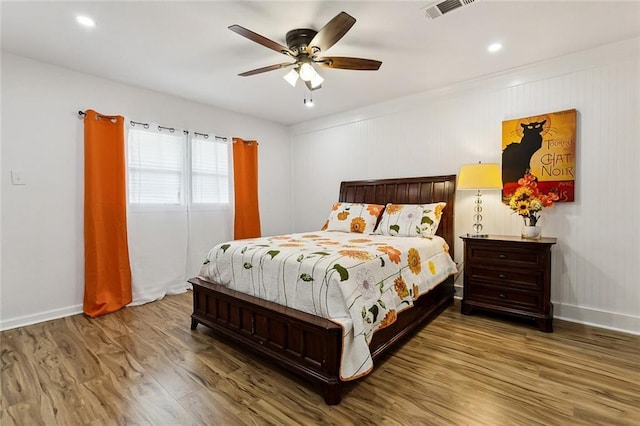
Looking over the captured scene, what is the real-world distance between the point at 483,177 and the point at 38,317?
4.56m

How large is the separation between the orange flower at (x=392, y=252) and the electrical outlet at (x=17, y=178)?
335 centimetres

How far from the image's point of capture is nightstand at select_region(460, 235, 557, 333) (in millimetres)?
2652

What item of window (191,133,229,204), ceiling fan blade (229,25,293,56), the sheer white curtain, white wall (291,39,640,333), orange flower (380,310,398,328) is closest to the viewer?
ceiling fan blade (229,25,293,56)

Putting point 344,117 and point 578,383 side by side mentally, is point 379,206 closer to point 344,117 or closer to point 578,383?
point 344,117

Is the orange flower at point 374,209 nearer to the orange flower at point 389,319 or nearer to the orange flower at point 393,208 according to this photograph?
the orange flower at point 393,208

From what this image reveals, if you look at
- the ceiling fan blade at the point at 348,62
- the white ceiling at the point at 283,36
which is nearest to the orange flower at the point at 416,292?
the ceiling fan blade at the point at 348,62

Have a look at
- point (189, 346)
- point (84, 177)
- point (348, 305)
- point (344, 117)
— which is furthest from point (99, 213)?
point (344, 117)

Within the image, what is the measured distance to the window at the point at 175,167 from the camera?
357cm

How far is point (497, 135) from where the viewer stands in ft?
10.8

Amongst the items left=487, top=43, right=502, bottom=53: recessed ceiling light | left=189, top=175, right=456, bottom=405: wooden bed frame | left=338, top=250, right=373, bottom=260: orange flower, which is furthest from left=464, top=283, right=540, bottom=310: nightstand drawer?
left=487, top=43, right=502, bottom=53: recessed ceiling light

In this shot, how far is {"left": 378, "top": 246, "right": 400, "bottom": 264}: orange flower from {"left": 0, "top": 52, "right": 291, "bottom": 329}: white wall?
3.13 meters

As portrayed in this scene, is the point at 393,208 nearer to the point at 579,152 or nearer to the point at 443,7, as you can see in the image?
the point at 579,152

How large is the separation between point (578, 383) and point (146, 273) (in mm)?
4069

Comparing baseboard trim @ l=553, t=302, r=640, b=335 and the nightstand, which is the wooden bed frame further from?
baseboard trim @ l=553, t=302, r=640, b=335
